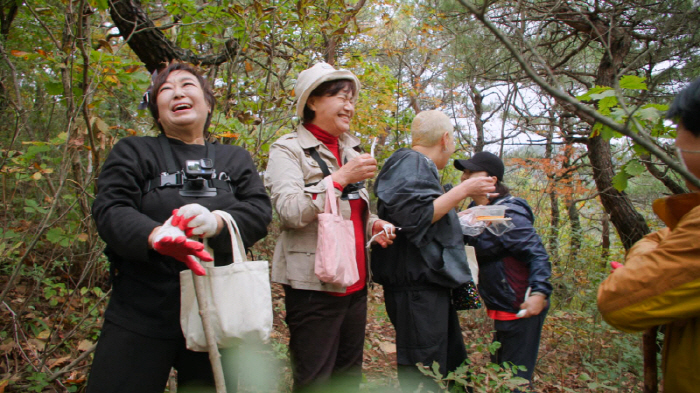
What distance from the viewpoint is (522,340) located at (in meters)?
2.61

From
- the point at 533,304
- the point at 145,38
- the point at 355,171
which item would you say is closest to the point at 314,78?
the point at 355,171

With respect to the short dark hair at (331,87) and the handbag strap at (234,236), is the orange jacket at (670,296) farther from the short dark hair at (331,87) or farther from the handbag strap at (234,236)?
the short dark hair at (331,87)

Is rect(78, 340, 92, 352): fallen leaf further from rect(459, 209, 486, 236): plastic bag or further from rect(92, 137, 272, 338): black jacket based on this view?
rect(459, 209, 486, 236): plastic bag

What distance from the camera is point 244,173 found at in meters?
1.92

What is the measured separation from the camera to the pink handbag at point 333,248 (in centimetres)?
191

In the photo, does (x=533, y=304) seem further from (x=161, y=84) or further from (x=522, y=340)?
(x=161, y=84)

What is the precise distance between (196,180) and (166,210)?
16 centimetres

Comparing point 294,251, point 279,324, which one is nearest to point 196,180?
point 294,251

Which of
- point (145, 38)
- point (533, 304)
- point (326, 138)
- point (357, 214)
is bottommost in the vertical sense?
point (533, 304)

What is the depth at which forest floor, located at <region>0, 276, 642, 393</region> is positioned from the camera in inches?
104

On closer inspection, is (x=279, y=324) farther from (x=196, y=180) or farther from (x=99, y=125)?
(x=196, y=180)

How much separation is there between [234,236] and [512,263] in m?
1.89

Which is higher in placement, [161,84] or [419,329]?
[161,84]

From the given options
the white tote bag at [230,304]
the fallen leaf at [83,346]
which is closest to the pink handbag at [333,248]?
the white tote bag at [230,304]
